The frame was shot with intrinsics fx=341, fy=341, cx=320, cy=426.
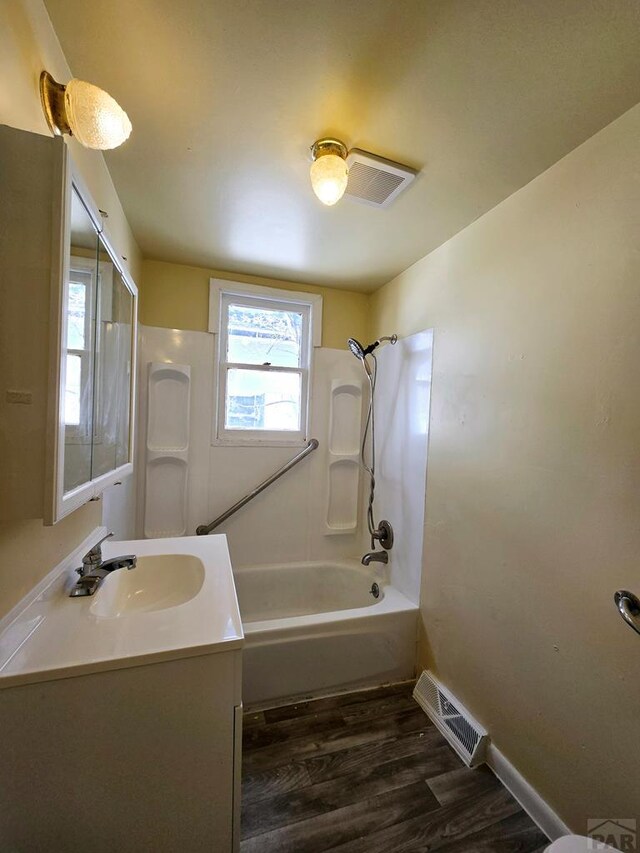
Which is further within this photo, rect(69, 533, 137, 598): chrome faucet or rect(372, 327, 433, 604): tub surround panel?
rect(372, 327, 433, 604): tub surround panel

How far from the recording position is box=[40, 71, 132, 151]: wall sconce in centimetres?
84

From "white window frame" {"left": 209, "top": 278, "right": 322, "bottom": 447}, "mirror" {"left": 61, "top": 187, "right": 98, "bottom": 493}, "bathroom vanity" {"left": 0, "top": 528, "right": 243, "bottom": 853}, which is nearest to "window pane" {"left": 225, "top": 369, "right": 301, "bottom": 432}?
"white window frame" {"left": 209, "top": 278, "right": 322, "bottom": 447}

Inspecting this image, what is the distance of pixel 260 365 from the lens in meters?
2.44

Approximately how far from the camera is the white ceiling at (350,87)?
0.83 meters

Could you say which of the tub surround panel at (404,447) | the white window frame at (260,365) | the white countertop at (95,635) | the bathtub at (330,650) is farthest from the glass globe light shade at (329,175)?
the bathtub at (330,650)

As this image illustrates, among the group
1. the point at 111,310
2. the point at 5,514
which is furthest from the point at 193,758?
the point at 111,310

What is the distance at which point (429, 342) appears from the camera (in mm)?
1876

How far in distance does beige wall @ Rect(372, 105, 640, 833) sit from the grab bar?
1045 millimetres

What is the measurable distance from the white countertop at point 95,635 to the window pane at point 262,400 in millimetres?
1478

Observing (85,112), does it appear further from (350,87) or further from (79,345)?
(350,87)

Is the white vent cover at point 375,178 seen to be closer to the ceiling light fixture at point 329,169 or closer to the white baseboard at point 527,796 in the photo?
the ceiling light fixture at point 329,169

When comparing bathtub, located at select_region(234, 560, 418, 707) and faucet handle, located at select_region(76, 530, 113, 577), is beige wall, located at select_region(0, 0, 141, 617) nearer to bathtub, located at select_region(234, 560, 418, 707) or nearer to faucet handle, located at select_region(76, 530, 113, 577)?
faucet handle, located at select_region(76, 530, 113, 577)

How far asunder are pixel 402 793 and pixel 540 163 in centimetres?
236

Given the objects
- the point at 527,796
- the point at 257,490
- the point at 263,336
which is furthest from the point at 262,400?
the point at 527,796
